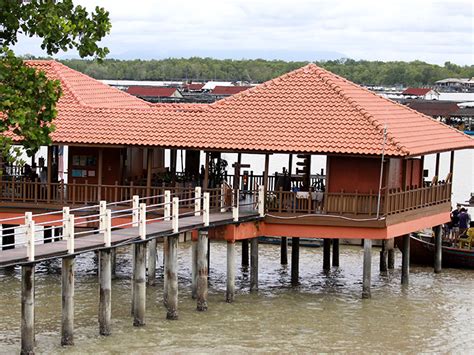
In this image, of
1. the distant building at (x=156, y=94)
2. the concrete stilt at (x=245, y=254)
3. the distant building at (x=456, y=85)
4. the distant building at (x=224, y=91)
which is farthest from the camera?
the distant building at (x=456, y=85)

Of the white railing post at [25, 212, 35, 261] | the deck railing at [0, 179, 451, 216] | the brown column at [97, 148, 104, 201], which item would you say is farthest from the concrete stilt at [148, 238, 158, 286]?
the white railing post at [25, 212, 35, 261]

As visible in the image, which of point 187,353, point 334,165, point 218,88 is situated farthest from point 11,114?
point 218,88

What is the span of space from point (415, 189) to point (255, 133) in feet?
14.8

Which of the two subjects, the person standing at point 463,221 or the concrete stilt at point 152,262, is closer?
the concrete stilt at point 152,262

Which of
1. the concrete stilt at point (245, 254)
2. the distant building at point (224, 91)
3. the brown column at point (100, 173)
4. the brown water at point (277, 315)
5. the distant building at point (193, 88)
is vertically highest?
the brown column at point (100, 173)

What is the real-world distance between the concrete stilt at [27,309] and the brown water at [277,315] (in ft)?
3.63

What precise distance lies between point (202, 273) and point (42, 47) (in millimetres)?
6243

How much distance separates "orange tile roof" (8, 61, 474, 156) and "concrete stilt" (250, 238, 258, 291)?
7.82 feet

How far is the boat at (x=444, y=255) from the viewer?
4128cm

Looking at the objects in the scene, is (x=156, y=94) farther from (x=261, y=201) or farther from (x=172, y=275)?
(x=172, y=275)

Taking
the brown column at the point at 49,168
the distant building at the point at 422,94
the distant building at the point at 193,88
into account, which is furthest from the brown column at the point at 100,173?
the distant building at the point at 422,94

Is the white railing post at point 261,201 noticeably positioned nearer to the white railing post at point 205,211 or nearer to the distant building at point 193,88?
the white railing post at point 205,211

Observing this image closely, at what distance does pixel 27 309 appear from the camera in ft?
87.8

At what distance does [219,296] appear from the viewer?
35.0 m
